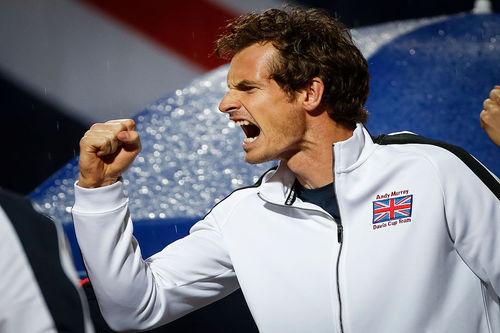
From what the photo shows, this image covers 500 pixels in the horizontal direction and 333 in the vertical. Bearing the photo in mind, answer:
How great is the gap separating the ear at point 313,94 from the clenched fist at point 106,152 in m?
0.36

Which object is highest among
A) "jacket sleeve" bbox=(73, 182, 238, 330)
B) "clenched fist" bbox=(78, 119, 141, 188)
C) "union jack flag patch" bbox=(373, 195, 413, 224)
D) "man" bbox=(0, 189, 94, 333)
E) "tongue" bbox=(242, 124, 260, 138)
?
"man" bbox=(0, 189, 94, 333)

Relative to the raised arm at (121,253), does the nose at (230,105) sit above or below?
above

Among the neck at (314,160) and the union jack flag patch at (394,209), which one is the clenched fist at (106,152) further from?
the union jack flag patch at (394,209)

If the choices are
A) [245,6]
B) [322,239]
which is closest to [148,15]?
[245,6]

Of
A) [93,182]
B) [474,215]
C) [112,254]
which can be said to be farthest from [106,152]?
[474,215]

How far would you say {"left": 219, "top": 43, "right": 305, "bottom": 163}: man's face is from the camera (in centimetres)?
152

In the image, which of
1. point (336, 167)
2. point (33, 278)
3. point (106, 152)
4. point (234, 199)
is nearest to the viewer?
point (33, 278)

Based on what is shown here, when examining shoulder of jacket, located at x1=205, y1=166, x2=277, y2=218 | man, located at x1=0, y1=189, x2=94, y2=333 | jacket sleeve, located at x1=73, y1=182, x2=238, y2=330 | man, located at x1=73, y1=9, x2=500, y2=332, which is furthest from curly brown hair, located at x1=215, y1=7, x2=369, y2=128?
man, located at x1=0, y1=189, x2=94, y2=333

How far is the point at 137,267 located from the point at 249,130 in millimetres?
352

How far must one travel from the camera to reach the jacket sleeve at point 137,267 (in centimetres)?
137

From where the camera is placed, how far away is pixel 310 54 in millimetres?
1610

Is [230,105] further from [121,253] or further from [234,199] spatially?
[121,253]

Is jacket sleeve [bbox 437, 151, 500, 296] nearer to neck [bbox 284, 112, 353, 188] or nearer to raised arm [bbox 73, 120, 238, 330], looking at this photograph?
neck [bbox 284, 112, 353, 188]

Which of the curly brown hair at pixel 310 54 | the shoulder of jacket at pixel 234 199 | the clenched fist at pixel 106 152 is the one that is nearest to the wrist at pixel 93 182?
the clenched fist at pixel 106 152
